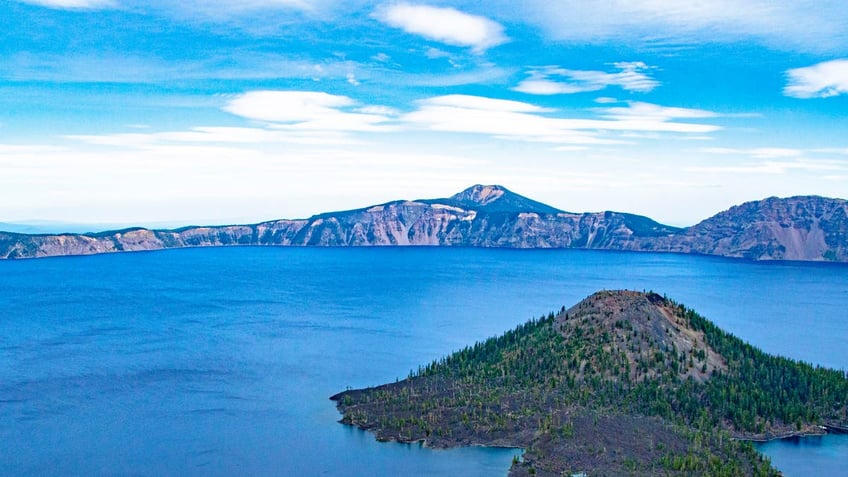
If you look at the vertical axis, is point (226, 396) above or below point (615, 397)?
below

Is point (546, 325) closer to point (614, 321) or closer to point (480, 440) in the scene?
point (614, 321)

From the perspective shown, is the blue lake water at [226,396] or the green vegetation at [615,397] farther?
the blue lake water at [226,396]

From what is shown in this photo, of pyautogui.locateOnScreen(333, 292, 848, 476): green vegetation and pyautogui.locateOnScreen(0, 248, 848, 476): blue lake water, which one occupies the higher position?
pyautogui.locateOnScreen(333, 292, 848, 476): green vegetation

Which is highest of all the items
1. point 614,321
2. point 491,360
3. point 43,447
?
point 614,321

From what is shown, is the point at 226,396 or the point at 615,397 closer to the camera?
the point at 615,397

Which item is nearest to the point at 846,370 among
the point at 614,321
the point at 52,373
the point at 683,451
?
the point at 614,321

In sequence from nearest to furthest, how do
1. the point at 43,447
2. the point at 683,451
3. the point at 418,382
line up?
the point at 683,451 < the point at 43,447 < the point at 418,382

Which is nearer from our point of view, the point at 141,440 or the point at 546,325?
the point at 141,440

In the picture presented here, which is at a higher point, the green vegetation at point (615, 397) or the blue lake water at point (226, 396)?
the green vegetation at point (615, 397)
